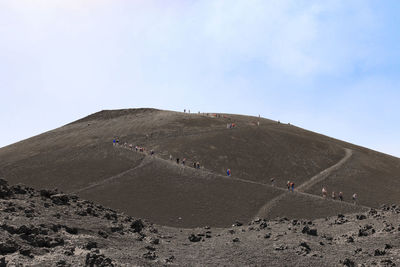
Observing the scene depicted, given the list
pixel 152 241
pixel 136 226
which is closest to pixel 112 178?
pixel 136 226

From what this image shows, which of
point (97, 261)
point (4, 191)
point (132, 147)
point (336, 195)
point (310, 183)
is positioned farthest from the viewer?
point (132, 147)

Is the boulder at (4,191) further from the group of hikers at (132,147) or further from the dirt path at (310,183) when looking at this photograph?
the group of hikers at (132,147)

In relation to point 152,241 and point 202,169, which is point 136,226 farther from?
point 202,169

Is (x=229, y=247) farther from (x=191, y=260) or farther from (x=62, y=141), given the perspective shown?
(x=62, y=141)

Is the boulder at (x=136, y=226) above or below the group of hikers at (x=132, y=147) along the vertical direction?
below

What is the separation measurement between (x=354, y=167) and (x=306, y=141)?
34.1 ft

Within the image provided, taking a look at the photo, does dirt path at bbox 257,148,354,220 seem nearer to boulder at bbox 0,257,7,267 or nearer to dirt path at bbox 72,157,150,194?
dirt path at bbox 72,157,150,194

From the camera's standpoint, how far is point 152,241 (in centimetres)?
1731

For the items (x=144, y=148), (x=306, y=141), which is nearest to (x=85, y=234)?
(x=144, y=148)

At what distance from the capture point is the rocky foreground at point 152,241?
1282cm

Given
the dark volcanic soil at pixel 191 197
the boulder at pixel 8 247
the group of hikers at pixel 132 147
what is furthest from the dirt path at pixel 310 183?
the boulder at pixel 8 247

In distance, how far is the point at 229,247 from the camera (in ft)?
52.9

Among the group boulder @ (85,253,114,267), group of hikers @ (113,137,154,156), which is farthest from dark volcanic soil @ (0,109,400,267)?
group of hikers @ (113,137,154,156)

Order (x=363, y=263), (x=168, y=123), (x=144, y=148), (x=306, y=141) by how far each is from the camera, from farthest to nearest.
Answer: (x=168, y=123)
(x=306, y=141)
(x=144, y=148)
(x=363, y=263)
